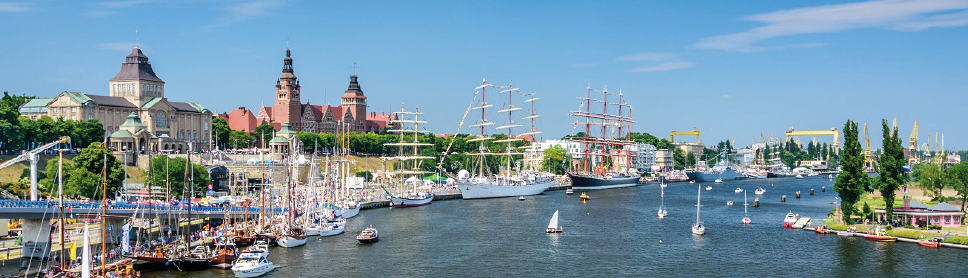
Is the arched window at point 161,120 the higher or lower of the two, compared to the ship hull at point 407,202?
higher

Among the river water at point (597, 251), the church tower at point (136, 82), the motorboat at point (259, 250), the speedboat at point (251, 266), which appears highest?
the church tower at point (136, 82)

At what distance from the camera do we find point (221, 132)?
618ft

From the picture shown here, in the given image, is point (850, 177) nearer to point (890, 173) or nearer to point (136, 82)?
point (890, 173)

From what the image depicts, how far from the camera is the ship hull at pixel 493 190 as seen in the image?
14498cm

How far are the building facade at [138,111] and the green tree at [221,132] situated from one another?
672cm

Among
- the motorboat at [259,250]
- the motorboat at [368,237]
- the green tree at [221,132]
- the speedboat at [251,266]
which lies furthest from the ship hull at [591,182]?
the speedboat at [251,266]

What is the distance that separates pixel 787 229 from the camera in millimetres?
93312

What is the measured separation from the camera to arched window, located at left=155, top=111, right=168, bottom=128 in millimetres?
165500

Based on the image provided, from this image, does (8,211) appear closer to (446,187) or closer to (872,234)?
(872,234)

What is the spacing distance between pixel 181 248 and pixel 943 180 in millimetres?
91478

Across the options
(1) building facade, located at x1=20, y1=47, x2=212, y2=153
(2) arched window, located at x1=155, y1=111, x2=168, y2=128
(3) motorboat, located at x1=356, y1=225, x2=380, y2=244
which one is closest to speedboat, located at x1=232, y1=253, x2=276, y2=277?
(3) motorboat, located at x1=356, y1=225, x2=380, y2=244

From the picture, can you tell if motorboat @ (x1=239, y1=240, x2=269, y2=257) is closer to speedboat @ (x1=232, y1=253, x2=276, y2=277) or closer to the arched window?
speedboat @ (x1=232, y1=253, x2=276, y2=277)

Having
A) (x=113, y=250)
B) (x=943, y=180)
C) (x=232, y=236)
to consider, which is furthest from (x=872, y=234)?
(x=113, y=250)

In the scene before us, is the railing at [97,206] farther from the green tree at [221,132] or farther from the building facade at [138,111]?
the green tree at [221,132]
